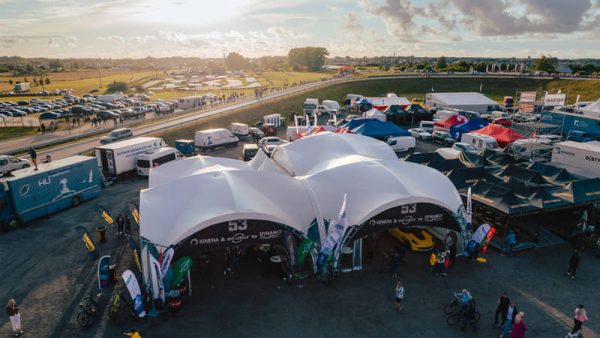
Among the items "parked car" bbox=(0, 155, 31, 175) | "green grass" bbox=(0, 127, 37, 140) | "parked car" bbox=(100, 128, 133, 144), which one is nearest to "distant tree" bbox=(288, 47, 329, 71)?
"green grass" bbox=(0, 127, 37, 140)

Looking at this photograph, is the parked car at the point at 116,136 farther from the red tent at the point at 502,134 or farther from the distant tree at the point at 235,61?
the distant tree at the point at 235,61

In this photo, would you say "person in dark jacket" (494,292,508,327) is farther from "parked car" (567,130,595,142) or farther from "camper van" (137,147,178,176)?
"parked car" (567,130,595,142)

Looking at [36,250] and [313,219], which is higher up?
[313,219]

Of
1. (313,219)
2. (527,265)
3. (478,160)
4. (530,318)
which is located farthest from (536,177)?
(313,219)

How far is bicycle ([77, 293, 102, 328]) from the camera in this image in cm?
1177

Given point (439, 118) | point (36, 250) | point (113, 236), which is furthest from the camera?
point (439, 118)

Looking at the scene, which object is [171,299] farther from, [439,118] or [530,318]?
[439,118]

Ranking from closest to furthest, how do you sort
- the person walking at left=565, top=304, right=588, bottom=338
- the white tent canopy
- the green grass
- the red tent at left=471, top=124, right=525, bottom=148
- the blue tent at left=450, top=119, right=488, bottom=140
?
the person walking at left=565, top=304, right=588, bottom=338 → the white tent canopy → the red tent at left=471, top=124, right=525, bottom=148 → the blue tent at left=450, top=119, right=488, bottom=140 → the green grass

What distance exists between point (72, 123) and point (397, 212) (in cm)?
4480

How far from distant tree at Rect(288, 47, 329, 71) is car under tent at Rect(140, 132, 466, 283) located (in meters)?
132

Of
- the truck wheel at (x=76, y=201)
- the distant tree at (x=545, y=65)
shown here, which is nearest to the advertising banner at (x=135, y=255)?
the truck wheel at (x=76, y=201)

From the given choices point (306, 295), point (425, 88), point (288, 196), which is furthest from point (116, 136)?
point (425, 88)

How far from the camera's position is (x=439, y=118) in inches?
1790

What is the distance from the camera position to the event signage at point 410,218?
48.4 feet
